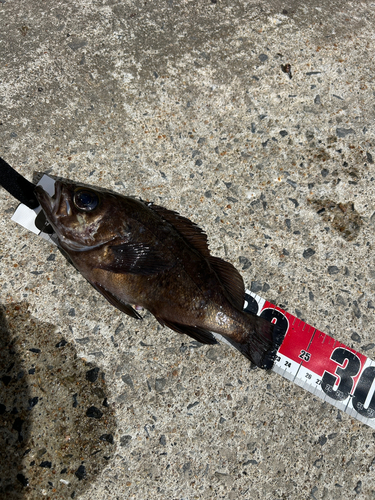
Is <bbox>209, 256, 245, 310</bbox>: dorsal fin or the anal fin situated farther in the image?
<bbox>209, 256, 245, 310</bbox>: dorsal fin

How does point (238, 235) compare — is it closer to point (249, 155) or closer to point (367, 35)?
point (249, 155)

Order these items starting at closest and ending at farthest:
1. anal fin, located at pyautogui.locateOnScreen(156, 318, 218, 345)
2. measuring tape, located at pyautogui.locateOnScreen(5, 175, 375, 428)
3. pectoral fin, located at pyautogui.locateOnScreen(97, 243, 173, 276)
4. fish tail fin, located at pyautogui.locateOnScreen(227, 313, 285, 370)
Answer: pectoral fin, located at pyautogui.locateOnScreen(97, 243, 173, 276) < anal fin, located at pyautogui.locateOnScreen(156, 318, 218, 345) < fish tail fin, located at pyautogui.locateOnScreen(227, 313, 285, 370) < measuring tape, located at pyautogui.locateOnScreen(5, 175, 375, 428)

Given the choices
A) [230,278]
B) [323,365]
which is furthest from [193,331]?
[323,365]

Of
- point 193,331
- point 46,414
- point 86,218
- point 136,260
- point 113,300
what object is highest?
point 86,218

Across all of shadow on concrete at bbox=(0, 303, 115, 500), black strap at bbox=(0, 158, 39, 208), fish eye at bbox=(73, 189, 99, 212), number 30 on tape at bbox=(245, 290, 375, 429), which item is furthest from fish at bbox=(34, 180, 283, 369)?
shadow on concrete at bbox=(0, 303, 115, 500)

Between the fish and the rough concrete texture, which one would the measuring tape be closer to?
the rough concrete texture

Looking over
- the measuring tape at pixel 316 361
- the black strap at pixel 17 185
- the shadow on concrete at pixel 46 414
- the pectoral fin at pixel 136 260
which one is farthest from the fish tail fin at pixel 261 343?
the black strap at pixel 17 185

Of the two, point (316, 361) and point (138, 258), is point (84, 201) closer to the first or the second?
point (138, 258)

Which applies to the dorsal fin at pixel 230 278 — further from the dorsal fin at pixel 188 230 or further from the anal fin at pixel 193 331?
the anal fin at pixel 193 331
